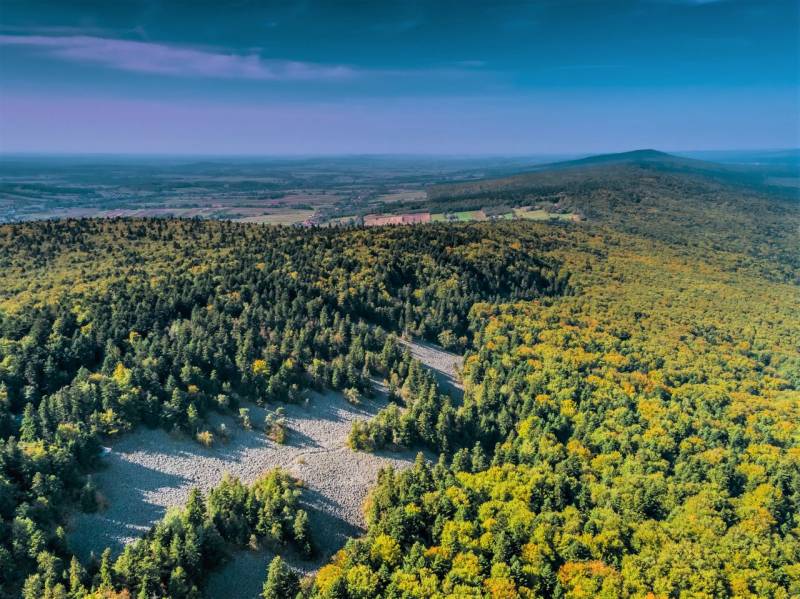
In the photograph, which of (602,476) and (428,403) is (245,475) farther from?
(602,476)

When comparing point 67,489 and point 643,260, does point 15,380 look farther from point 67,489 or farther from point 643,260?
point 643,260

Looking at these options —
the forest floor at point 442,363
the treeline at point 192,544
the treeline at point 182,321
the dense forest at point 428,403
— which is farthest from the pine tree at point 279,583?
the forest floor at point 442,363

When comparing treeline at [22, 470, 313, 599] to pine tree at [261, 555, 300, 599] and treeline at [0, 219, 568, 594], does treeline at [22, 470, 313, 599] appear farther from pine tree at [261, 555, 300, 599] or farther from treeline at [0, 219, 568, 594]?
pine tree at [261, 555, 300, 599]

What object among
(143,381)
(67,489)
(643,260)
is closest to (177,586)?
(67,489)

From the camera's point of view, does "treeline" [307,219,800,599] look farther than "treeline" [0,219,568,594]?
No

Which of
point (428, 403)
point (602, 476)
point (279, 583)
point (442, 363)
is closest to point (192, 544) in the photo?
point (279, 583)

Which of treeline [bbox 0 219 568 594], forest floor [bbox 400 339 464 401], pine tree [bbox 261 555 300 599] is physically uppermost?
treeline [bbox 0 219 568 594]

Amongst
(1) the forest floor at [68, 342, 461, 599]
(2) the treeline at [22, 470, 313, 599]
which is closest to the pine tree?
(1) the forest floor at [68, 342, 461, 599]
